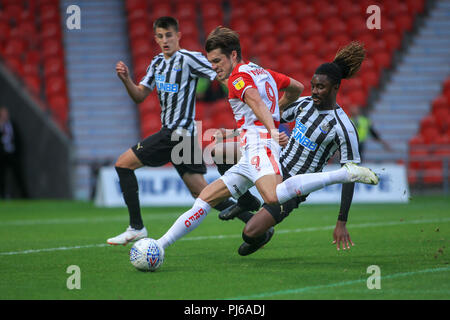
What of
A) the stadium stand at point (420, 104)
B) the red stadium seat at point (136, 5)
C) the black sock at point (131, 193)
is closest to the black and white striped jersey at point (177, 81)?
the black sock at point (131, 193)

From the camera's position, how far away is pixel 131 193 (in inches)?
286

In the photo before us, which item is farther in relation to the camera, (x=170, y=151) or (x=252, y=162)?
(x=170, y=151)

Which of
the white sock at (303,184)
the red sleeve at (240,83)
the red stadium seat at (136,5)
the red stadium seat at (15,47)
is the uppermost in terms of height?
the red stadium seat at (136,5)

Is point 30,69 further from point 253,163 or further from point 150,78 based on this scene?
point 253,163

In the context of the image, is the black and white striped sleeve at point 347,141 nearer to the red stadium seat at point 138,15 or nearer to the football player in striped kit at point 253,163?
the football player in striped kit at point 253,163

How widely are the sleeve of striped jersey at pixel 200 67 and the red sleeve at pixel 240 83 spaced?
1.61 metres

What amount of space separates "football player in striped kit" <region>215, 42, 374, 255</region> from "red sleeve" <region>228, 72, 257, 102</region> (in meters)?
0.60

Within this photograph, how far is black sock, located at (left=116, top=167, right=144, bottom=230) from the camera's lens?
722 centimetres

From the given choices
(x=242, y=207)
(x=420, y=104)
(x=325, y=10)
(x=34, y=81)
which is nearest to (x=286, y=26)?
(x=325, y=10)

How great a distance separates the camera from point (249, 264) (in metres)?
5.84

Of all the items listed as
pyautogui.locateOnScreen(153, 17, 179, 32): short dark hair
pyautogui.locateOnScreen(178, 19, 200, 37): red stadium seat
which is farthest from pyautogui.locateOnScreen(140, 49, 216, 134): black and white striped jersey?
pyautogui.locateOnScreen(178, 19, 200, 37): red stadium seat

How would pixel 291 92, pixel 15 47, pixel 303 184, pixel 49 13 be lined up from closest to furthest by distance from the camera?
pixel 303 184
pixel 291 92
pixel 15 47
pixel 49 13

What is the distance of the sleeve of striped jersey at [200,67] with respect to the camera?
7309 mm

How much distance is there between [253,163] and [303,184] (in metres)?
0.43
